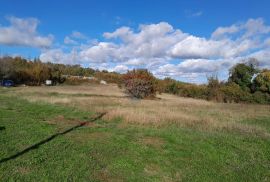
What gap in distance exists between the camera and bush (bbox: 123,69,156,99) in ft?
139

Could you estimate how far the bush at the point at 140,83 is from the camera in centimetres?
4241

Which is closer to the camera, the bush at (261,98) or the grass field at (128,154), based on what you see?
the grass field at (128,154)

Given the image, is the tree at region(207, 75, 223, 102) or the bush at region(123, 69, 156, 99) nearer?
the bush at region(123, 69, 156, 99)

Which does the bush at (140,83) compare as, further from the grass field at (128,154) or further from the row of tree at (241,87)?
the grass field at (128,154)

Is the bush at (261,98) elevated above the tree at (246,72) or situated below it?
below

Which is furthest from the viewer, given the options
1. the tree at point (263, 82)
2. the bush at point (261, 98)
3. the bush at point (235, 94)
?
the bush at point (235, 94)

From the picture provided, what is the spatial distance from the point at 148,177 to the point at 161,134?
236 inches

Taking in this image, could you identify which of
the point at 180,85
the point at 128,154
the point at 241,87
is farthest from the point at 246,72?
the point at 128,154

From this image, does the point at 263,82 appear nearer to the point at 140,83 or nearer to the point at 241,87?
the point at 241,87

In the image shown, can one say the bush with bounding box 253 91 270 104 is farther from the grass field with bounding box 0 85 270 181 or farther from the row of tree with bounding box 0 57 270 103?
the grass field with bounding box 0 85 270 181

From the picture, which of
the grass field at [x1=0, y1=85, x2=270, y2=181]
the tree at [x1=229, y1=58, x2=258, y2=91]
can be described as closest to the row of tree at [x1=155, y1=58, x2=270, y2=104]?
the tree at [x1=229, y1=58, x2=258, y2=91]

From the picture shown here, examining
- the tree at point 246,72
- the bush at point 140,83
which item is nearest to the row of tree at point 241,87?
the tree at point 246,72

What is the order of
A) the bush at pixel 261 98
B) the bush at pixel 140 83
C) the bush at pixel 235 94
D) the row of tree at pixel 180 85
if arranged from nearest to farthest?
the bush at pixel 140 83, the row of tree at pixel 180 85, the bush at pixel 261 98, the bush at pixel 235 94

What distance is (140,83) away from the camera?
4294 cm
